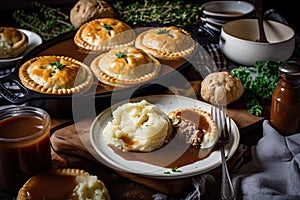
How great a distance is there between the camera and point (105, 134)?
5.20 feet

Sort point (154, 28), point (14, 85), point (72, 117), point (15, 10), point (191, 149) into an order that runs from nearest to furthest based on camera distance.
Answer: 1. point (191, 149)
2. point (72, 117)
3. point (14, 85)
4. point (154, 28)
5. point (15, 10)

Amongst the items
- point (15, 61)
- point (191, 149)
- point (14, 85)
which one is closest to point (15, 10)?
point (15, 61)

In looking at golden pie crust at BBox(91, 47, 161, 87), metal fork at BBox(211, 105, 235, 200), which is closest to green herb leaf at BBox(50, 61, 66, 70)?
golden pie crust at BBox(91, 47, 161, 87)

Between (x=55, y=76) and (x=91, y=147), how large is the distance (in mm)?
380

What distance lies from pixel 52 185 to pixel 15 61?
0.91 metres

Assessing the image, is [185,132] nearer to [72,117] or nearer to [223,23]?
[72,117]

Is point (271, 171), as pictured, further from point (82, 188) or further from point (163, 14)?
point (163, 14)

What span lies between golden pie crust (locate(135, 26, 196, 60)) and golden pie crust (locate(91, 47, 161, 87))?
9 centimetres

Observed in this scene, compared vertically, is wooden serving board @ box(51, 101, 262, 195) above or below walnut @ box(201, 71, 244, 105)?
below

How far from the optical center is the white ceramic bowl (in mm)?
2021

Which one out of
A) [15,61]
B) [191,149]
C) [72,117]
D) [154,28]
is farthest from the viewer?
[154,28]

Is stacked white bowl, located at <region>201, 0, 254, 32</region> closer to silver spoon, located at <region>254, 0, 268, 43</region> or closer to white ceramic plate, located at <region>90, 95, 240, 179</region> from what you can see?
silver spoon, located at <region>254, 0, 268, 43</region>

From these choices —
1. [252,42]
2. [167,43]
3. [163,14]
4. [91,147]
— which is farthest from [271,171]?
[163,14]

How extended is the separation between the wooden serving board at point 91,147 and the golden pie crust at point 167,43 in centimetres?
42
